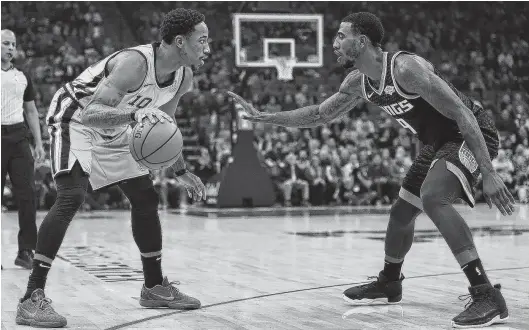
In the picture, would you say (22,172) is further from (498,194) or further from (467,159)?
(498,194)

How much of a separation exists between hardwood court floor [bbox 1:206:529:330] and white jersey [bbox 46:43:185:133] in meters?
1.07

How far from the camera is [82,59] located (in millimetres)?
19797

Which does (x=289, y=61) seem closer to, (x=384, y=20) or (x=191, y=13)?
(x=384, y=20)

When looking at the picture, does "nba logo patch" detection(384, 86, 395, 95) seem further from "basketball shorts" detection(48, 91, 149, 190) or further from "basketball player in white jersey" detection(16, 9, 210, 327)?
"basketball shorts" detection(48, 91, 149, 190)

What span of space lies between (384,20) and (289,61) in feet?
29.9

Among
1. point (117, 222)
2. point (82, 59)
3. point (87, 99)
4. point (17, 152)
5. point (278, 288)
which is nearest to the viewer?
point (87, 99)

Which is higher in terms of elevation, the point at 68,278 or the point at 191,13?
the point at 191,13

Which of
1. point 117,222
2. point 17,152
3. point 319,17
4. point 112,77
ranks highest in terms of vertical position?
point 319,17

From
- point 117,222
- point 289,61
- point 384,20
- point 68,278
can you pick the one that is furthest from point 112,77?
point 384,20

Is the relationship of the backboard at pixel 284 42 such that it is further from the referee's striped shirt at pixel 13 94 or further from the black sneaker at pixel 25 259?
the black sneaker at pixel 25 259

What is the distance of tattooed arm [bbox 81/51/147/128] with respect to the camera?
4157mm

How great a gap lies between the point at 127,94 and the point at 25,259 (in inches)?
106

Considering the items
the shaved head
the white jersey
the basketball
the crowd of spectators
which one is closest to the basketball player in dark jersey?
the white jersey

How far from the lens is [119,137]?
4840mm
